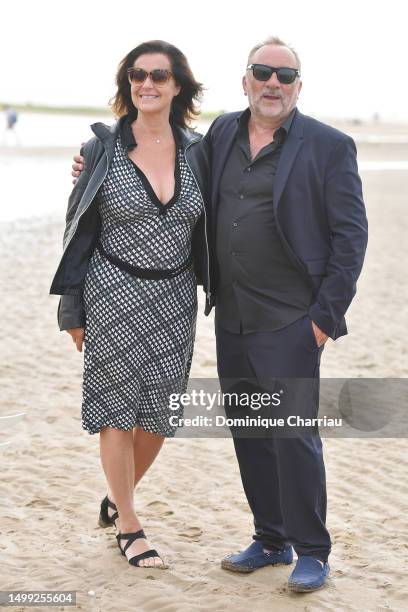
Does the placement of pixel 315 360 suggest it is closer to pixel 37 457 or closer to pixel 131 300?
pixel 131 300

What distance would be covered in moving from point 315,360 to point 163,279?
752 mm

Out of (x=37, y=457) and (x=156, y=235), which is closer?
(x=156, y=235)

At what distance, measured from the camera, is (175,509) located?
5.09 meters

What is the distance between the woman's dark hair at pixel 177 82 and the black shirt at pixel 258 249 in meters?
0.47

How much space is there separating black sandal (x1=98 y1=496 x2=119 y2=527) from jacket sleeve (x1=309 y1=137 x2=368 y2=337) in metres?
1.47

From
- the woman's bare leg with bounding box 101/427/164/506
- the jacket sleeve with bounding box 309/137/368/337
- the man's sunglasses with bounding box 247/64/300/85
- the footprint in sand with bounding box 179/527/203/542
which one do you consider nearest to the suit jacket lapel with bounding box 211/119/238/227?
the man's sunglasses with bounding box 247/64/300/85

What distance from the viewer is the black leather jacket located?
4188mm

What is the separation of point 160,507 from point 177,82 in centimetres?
222

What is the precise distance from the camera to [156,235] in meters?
4.16

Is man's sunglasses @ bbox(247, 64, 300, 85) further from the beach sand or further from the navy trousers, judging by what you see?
the beach sand

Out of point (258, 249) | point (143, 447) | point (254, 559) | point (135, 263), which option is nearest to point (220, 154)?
point (258, 249)

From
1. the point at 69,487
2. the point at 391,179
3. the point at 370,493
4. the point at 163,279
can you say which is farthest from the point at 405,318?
the point at 391,179

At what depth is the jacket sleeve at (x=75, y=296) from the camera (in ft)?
13.9

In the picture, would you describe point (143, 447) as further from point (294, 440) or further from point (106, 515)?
point (294, 440)
